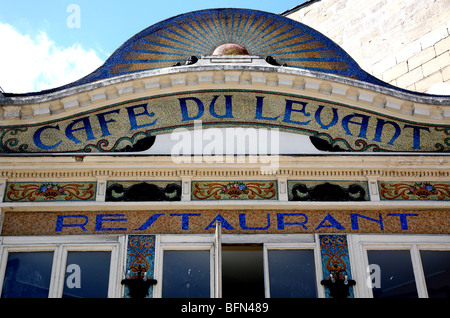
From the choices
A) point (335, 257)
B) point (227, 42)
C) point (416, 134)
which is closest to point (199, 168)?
point (335, 257)

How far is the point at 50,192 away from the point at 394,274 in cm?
469

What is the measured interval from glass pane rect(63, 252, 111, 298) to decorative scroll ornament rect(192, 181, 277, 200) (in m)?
1.49

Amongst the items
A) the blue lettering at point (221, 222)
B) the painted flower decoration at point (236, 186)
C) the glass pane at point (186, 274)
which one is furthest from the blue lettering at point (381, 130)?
the glass pane at point (186, 274)

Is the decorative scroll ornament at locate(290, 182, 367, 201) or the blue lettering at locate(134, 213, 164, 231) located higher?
the decorative scroll ornament at locate(290, 182, 367, 201)

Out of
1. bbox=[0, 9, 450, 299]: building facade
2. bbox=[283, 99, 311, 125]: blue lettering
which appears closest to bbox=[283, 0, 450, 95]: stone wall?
bbox=[0, 9, 450, 299]: building facade

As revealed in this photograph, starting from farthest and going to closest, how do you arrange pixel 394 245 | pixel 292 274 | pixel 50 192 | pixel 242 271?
1. pixel 242 271
2. pixel 50 192
3. pixel 394 245
4. pixel 292 274

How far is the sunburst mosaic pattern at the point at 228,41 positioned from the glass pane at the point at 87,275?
3.21m

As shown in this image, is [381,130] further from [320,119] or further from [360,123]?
[320,119]

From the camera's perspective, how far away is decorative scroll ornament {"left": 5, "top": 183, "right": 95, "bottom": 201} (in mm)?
8383

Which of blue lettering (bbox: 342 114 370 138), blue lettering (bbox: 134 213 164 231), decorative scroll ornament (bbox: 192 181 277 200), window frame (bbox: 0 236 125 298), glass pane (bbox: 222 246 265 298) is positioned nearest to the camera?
window frame (bbox: 0 236 125 298)

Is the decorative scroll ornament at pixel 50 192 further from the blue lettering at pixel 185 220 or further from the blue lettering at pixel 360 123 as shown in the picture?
the blue lettering at pixel 360 123

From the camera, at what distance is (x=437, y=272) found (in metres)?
7.95

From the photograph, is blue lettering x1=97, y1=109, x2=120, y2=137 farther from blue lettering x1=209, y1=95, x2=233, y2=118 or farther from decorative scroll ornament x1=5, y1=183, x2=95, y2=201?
blue lettering x1=209, y1=95, x2=233, y2=118
